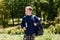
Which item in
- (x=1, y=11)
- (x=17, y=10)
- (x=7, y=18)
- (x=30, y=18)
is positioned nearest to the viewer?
(x=30, y=18)

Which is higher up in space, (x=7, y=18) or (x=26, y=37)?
(x=26, y=37)

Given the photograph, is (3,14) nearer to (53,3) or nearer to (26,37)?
(53,3)

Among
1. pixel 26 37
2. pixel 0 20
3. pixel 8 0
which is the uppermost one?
pixel 26 37

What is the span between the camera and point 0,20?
48031 mm

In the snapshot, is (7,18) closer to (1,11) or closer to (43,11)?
(1,11)

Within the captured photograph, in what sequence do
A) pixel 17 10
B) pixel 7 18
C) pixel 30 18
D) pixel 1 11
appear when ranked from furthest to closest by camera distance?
pixel 17 10 < pixel 7 18 < pixel 1 11 < pixel 30 18

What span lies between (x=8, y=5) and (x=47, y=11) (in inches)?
323

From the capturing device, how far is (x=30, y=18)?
290 inches

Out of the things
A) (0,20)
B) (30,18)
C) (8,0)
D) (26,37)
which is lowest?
(0,20)

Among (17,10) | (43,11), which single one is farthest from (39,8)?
(17,10)

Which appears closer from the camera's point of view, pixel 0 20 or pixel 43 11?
pixel 0 20

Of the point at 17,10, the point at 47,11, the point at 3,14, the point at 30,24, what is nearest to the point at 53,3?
the point at 47,11

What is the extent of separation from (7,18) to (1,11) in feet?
10.8

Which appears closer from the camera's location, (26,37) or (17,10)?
(26,37)
